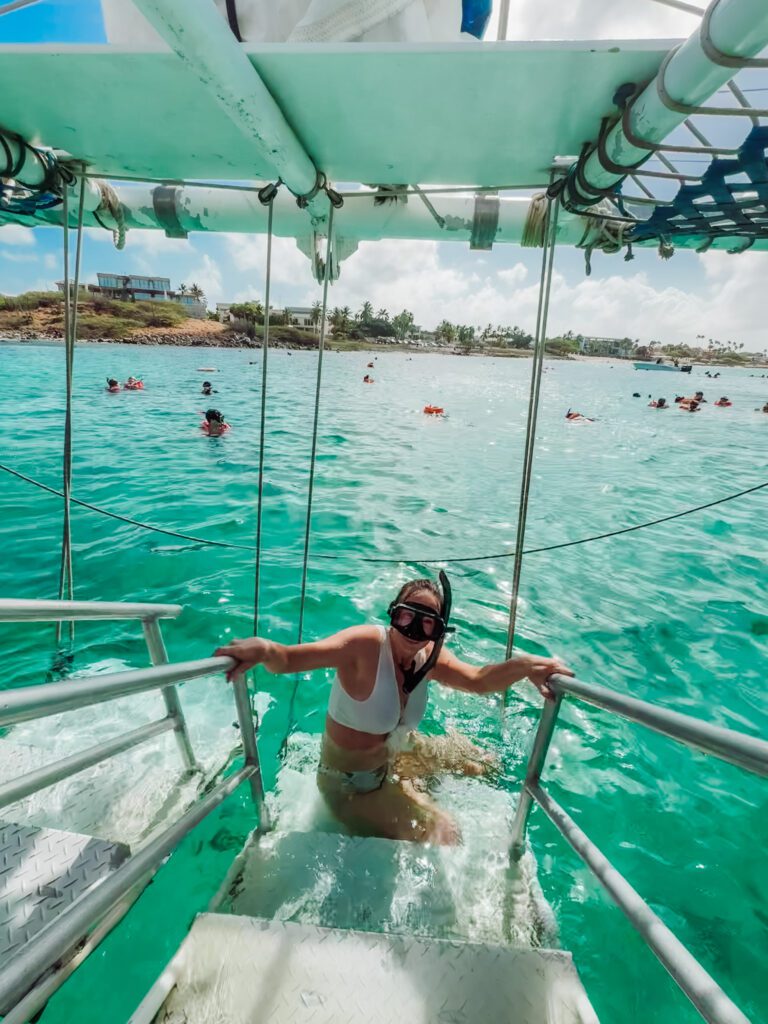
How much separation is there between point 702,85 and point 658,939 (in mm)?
2444

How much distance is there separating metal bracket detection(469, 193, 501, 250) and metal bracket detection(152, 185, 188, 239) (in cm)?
214

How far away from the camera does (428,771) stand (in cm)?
317

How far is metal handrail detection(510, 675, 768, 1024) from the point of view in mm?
848

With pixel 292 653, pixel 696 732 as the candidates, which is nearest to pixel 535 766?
pixel 696 732

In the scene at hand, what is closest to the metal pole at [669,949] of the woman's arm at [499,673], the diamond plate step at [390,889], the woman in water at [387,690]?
the woman's arm at [499,673]

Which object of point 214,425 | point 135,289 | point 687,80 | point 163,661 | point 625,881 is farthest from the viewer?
point 135,289

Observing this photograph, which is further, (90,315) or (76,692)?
(90,315)

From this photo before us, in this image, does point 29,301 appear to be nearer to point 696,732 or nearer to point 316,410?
point 316,410

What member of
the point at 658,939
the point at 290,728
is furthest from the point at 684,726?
the point at 290,728

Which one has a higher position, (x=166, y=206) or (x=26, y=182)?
(x=166, y=206)

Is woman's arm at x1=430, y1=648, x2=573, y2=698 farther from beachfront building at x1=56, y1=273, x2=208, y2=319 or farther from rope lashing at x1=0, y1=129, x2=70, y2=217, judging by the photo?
beachfront building at x1=56, y1=273, x2=208, y2=319

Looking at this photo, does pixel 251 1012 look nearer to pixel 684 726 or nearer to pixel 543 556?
pixel 684 726

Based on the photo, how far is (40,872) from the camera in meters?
1.72

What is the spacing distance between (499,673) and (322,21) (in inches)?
112
